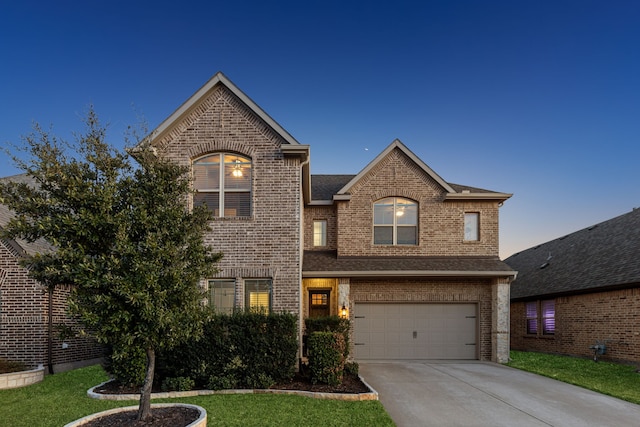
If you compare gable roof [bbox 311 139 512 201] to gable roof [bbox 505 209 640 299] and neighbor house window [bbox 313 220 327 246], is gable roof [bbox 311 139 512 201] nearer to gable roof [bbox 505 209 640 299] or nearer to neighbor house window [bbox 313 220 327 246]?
neighbor house window [bbox 313 220 327 246]

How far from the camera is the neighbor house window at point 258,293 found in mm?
10867

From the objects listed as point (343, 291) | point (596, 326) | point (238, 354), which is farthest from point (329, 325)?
point (596, 326)

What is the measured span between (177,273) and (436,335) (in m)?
11.7

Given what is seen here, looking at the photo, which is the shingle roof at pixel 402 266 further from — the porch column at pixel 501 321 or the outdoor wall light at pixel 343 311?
the outdoor wall light at pixel 343 311

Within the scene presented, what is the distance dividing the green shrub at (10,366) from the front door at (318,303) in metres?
9.39

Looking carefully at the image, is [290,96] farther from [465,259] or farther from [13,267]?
[13,267]

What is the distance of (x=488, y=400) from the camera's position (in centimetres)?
859

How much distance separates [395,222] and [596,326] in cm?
872

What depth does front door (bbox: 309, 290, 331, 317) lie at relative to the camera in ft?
51.3

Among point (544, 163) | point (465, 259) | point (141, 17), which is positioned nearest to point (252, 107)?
point (141, 17)

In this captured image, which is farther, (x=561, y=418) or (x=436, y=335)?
(x=436, y=335)

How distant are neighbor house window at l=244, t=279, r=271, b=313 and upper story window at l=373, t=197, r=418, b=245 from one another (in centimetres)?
603

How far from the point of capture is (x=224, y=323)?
9.43m

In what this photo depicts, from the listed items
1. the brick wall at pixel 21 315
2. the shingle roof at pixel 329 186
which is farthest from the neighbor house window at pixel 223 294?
the shingle roof at pixel 329 186
